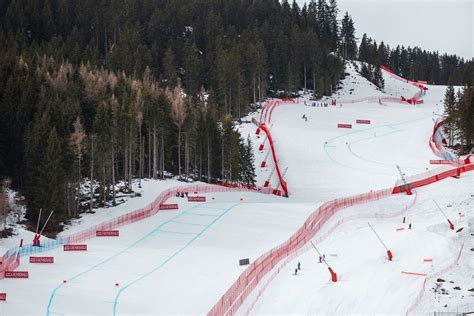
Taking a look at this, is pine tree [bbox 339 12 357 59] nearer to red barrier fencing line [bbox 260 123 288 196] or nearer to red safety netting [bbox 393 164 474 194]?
red barrier fencing line [bbox 260 123 288 196]

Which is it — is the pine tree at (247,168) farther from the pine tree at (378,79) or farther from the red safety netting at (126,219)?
the pine tree at (378,79)

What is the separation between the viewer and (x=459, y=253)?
27922 mm

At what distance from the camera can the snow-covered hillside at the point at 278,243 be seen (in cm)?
2511

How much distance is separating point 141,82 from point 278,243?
4590 cm

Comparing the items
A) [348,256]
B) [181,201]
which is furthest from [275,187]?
[348,256]

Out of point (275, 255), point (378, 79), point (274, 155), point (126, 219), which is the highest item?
point (378, 79)

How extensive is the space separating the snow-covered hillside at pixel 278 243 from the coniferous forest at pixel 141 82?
459 centimetres

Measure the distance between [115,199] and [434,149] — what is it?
36496mm

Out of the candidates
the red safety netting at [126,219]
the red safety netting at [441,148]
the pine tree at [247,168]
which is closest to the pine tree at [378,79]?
the red safety netting at [441,148]

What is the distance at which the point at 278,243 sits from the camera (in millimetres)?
36688

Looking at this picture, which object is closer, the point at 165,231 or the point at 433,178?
the point at 165,231

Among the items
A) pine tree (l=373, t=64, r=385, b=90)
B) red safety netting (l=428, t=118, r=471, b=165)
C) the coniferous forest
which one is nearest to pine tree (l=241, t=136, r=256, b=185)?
the coniferous forest

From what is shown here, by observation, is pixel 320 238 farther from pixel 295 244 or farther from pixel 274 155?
pixel 274 155

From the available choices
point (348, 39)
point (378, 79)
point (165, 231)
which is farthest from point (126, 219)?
point (348, 39)
